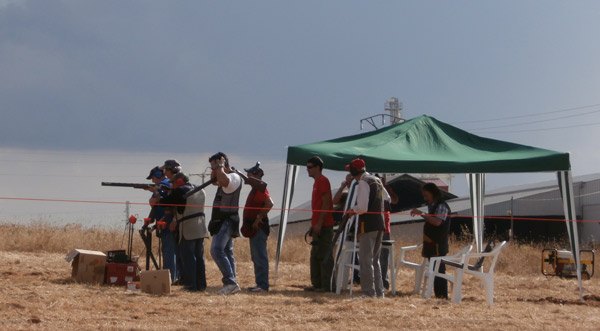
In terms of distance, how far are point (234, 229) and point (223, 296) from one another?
81 cm

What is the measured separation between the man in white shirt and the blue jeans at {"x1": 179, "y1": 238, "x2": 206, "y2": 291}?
16.9 inches

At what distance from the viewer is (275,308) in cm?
819

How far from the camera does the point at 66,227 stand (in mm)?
19109

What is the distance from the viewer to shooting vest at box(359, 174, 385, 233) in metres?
9.29

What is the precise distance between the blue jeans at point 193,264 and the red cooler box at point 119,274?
749 mm

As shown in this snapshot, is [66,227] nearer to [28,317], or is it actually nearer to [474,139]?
[474,139]

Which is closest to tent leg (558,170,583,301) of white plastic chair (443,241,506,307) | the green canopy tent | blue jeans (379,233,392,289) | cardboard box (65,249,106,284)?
the green canopy tent

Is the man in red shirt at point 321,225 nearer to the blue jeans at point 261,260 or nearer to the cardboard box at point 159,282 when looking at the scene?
the blue jeans at point 261,260

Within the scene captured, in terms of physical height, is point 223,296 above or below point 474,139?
below

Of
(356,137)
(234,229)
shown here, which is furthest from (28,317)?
(356,137)

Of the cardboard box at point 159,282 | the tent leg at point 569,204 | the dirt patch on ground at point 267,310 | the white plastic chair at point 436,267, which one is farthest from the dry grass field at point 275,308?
the tent leg at point 569,204

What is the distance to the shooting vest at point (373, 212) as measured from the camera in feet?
→ 30.5

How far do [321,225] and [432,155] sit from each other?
1.83m

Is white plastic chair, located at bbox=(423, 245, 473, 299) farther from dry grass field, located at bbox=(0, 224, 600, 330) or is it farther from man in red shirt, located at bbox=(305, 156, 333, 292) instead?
man in red shirt, located at bbox=(305, 156, 333, 292)
